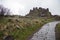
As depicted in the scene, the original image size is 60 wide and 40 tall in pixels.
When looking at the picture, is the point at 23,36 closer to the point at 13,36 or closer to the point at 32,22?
the point at 13,36

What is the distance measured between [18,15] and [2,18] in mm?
4736

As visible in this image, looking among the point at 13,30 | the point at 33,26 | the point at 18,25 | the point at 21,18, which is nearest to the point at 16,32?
the point at 13,30

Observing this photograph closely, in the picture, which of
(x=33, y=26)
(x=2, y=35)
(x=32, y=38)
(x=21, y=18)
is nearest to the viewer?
(x=2, y=35)

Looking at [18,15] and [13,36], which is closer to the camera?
[13,36]

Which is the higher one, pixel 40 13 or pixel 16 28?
pixel 40 13

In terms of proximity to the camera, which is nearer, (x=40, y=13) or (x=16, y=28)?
(x=16, y=28)

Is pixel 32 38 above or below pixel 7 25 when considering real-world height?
below

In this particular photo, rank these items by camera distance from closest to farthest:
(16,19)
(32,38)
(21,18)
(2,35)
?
1. (2,35)
2. (32,38)
3. (16,19)
4. (21,18)

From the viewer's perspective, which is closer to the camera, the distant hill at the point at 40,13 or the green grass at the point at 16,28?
the green grass at the point at 16,28

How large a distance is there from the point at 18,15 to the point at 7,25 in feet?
13.7

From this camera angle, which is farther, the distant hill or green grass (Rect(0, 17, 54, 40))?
the distant hill

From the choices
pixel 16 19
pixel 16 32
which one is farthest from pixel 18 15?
pixel 16 32

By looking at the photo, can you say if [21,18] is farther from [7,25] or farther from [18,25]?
[7,25]

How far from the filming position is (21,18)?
29172 millimetres
